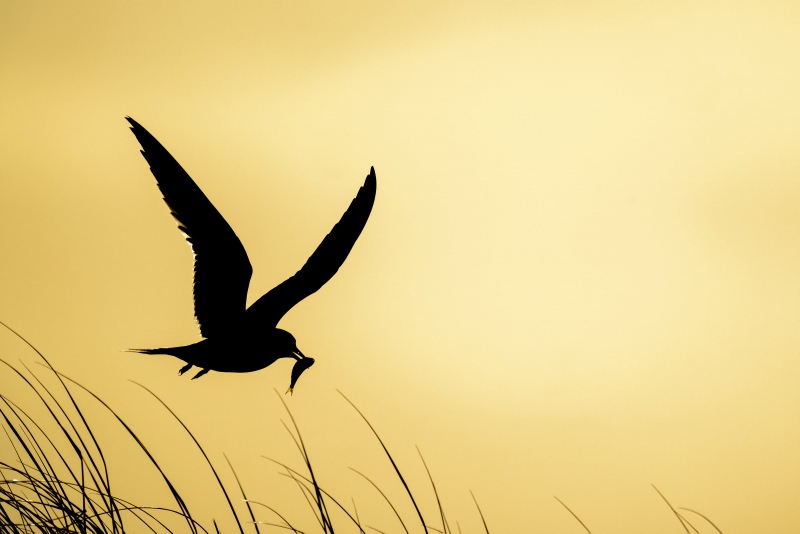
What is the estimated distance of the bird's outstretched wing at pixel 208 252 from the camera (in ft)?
7.81

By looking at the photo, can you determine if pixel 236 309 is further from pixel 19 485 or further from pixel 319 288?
pixel 19 485

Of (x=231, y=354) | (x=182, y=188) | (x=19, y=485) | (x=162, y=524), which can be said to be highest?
(x=182, y=188)

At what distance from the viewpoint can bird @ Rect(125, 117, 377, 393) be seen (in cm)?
248

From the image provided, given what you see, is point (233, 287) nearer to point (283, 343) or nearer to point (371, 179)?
point (283, 343)

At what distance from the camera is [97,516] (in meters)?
2.10

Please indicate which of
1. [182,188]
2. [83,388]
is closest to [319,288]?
[182,188]

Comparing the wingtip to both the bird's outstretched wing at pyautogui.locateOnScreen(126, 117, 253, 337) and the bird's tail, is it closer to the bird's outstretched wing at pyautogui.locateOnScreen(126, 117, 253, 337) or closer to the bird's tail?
the bird's outstretched wing at pyautogui.locateOnScreen(126, 117, 253, 337)

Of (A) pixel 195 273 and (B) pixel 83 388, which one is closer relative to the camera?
(B) pixel 83 388

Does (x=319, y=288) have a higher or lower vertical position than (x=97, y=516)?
higher

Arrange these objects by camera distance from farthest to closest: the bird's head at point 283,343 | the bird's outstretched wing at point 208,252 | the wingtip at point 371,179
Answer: the wingtip at point 371,179 → the bird's head at point 283,343 → the bird's outstretched wing at point 208,252

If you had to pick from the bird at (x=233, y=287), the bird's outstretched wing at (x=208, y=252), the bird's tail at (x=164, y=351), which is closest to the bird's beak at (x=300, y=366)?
the bird at (x=233, y=287)

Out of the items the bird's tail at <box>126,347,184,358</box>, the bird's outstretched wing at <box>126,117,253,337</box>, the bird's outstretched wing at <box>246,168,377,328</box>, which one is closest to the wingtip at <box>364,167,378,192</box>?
the bird's outstretched wing at <box>246,168,377,328</box>

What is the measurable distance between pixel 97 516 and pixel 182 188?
1116 mm

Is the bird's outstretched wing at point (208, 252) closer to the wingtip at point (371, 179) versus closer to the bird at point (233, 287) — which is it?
the bird at point (233, 287)
